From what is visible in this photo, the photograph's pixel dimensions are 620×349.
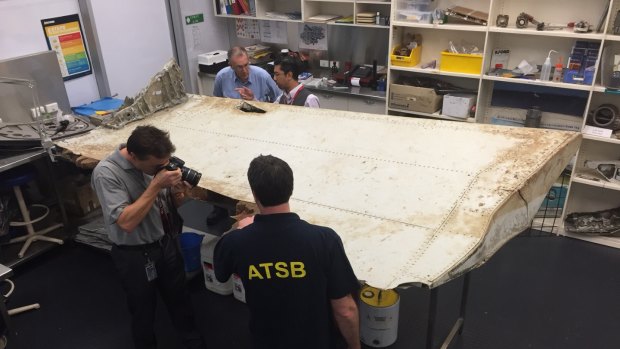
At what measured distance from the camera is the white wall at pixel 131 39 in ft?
14.8

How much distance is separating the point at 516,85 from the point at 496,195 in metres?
2.40

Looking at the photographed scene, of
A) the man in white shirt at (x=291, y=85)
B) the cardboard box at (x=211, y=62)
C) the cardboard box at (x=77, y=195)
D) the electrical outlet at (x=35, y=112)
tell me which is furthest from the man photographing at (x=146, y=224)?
the cardboard box at (x=211, y=62)

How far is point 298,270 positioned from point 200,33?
4.59 metres

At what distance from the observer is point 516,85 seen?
404 centimetres

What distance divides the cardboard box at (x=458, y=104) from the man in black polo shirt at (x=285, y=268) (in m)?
2.90

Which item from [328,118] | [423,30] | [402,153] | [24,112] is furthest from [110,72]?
[402,153]

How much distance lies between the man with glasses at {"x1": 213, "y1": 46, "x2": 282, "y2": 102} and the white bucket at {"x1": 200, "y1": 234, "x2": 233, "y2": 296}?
1214 mm

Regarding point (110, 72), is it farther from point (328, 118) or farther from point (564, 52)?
point (564, 52)

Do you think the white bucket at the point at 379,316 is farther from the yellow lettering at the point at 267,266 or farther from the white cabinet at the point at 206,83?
the white cabinet at the point at 206,83

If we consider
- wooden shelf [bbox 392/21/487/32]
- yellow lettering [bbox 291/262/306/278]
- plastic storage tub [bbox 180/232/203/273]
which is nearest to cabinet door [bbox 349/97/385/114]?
wooden shelf [bbox 392/21/487/32]

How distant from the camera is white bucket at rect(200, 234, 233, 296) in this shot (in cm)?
320

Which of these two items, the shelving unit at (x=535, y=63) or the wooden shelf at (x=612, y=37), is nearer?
the wooden shelf at (x=612, y=37)

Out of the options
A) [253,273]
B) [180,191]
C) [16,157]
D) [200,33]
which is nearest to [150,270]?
[180,191]

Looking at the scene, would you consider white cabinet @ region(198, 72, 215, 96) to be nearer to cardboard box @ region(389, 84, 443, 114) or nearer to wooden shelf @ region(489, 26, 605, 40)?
cardboard box @ region(389, 84, 443, 114)
